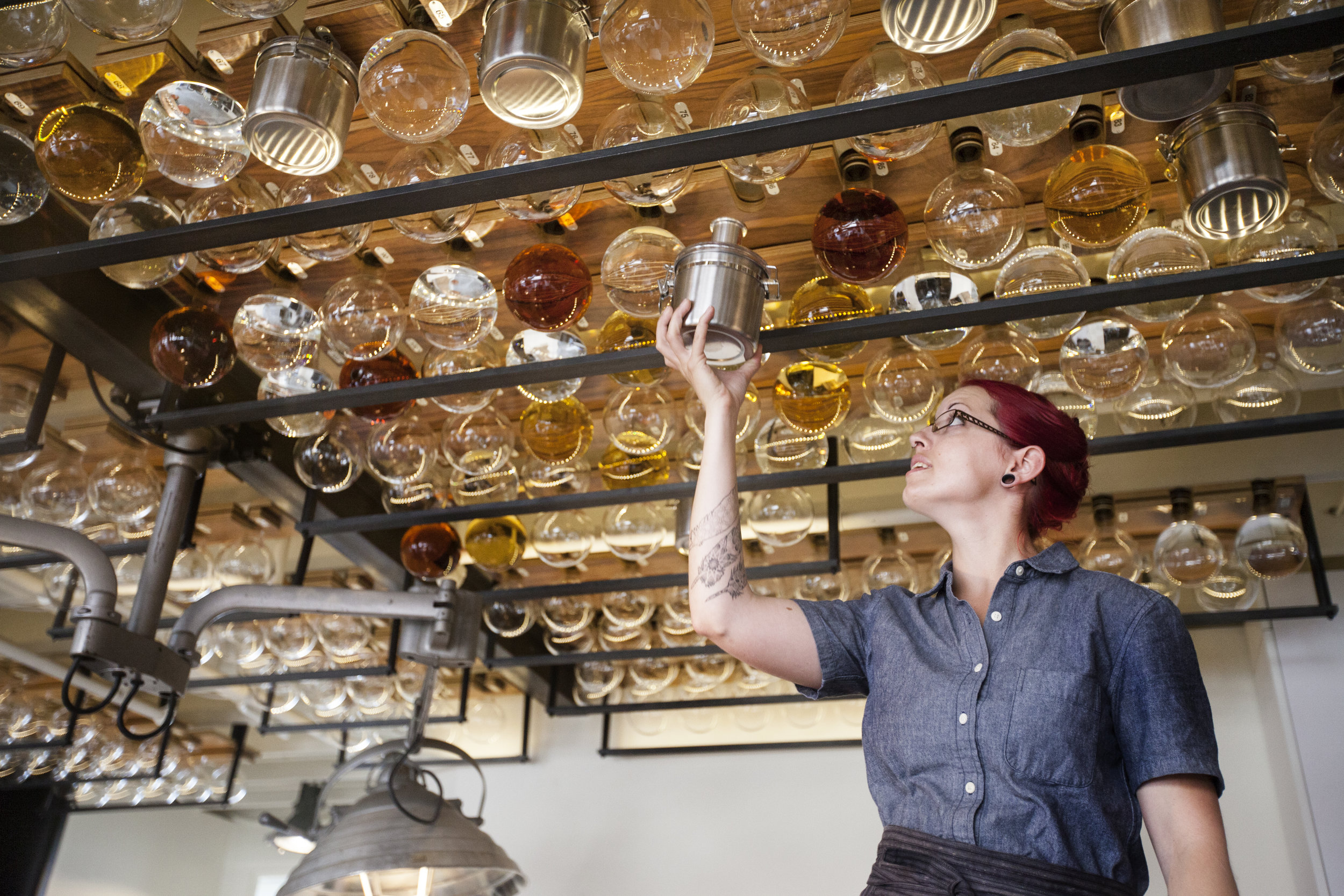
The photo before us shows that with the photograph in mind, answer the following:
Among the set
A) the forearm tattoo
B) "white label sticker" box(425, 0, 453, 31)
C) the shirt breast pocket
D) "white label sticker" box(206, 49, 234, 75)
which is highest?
"white label sticker" box(206, 49, 234, 75)

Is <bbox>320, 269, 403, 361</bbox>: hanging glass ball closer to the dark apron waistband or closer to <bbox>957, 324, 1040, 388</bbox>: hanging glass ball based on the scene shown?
<bbox>957, 324, 1040, 388</bbox>: hanging glass ball

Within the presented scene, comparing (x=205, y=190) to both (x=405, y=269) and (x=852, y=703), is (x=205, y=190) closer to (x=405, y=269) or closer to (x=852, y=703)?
(x=405, y=269)

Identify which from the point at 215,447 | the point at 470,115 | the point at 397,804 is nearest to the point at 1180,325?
the point at 470,115

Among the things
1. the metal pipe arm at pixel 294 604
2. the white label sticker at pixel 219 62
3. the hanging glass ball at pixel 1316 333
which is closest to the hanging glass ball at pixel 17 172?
the white label sticker at pixel 219 62

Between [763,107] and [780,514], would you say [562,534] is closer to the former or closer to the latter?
[780,514]

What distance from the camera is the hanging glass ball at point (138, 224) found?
5.01 ft

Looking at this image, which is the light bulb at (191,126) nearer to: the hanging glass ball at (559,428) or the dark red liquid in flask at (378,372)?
the dark red liquid in flask at (378,372)

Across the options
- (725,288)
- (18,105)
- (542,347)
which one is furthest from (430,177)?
(18,105)

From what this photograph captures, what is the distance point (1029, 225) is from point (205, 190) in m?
1.38

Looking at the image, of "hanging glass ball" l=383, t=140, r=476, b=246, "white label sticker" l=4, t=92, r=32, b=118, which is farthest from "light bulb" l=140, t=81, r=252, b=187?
"white label sticker" l=4, t=92, r=32, b=118

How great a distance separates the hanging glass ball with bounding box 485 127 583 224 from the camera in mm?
1400

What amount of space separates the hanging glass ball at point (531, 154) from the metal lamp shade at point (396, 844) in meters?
1.39

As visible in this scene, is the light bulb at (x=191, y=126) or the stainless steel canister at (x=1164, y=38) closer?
the stainless steel canister at (x=1164, y=38)

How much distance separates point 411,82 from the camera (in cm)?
126
